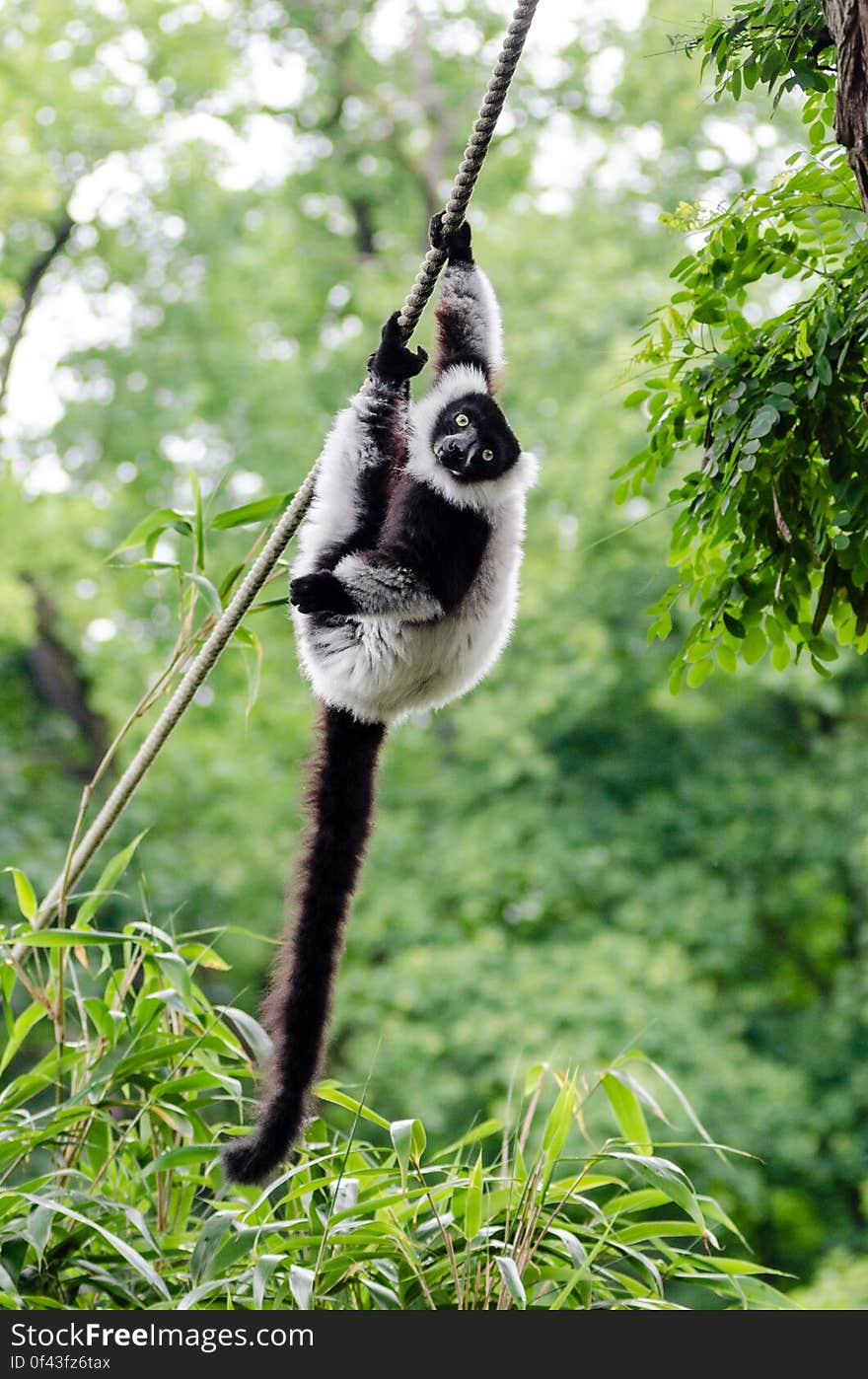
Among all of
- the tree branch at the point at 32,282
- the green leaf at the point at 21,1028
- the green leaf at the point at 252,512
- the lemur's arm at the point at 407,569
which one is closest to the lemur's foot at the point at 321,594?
the lemur's arm at the point at 407,569

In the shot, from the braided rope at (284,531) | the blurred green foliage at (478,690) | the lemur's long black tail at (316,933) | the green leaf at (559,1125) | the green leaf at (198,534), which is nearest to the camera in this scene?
the braided rope at (284,531)

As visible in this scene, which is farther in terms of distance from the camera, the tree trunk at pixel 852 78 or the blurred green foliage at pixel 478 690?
the blurred green foliage at pixel 478 690

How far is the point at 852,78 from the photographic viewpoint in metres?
2.34

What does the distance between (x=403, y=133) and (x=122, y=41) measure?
2881 millimetres

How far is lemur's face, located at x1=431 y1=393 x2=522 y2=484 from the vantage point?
126 inches

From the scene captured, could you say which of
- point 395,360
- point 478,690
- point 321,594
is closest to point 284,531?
point 321,594

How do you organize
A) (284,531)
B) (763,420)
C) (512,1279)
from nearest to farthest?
(763,420) → (512,1279) → (284,531)

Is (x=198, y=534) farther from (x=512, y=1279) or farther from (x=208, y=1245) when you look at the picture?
(x=512, y=1279)

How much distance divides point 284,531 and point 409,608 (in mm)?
452

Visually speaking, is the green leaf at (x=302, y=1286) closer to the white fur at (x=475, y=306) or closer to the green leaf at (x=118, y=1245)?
the green leaf at (x=118, y=1245)

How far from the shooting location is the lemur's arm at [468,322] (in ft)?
11.1

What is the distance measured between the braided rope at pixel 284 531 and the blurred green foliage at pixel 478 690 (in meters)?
4.76

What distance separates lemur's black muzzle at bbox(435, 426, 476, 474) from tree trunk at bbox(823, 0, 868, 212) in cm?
108

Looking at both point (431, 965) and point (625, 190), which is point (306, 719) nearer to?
point (431, 965)
